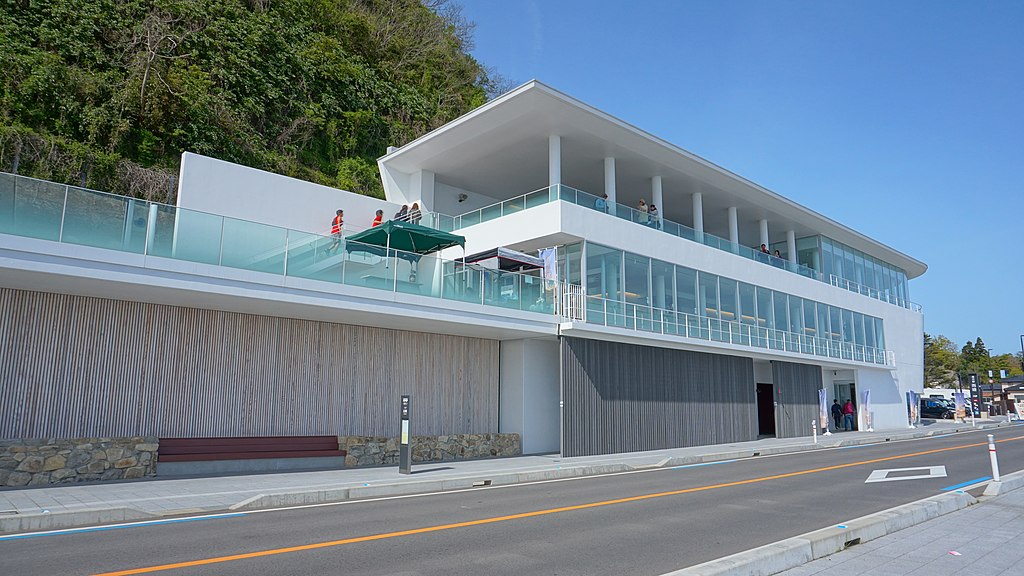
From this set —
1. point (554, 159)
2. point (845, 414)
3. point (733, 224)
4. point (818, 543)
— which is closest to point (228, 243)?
point (554, 159)

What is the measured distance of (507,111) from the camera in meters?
21.0

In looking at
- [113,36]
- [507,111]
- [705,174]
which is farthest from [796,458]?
[113,36]

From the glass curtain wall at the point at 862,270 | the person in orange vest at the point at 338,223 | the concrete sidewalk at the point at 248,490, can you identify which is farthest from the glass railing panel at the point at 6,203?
the glass curtain wall at the point at 862,270

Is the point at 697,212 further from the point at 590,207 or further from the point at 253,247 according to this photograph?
the point at 253,247

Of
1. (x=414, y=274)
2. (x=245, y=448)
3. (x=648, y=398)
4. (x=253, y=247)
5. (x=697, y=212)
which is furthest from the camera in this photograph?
(x=697, y=212)

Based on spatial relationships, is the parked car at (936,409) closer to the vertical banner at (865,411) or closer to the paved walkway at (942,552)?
the vertical banner at (865,411)

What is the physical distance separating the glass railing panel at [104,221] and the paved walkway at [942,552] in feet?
40.6

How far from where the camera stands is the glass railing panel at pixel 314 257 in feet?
48.5

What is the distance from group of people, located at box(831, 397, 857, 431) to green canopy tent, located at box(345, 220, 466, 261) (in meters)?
27.0

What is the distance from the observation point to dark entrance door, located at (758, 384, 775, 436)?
108 feet

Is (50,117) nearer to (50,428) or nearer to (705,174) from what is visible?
(50,428)

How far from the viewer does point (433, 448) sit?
59.5 feet

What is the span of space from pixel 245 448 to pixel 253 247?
15.8 feet

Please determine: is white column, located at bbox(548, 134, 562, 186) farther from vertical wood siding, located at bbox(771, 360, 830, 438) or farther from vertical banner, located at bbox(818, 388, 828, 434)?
vertical banner, located at bbox(818, 388, 828, 434)
